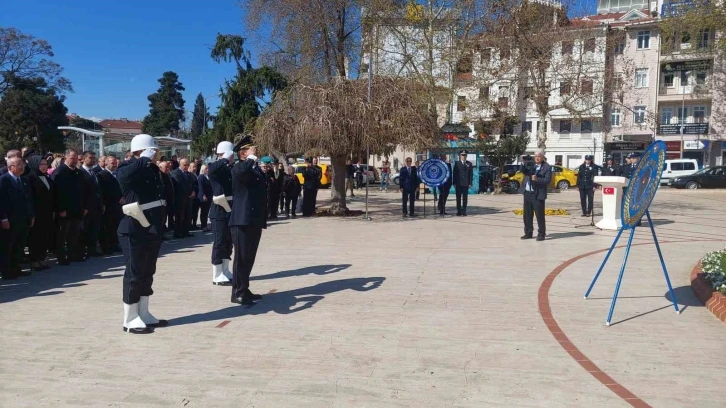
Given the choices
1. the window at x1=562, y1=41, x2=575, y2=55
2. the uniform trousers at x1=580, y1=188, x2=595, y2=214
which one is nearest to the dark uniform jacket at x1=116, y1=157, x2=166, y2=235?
the uniform trousers at x1=580, y1=188, x2=595, y2=214

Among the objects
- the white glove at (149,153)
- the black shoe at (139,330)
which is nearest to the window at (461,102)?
the white glove at (149,153)

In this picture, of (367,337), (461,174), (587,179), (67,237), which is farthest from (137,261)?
(587,179)

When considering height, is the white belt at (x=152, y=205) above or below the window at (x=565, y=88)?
below

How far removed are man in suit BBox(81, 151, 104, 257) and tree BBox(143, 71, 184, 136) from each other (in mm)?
68966

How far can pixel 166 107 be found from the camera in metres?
81.0

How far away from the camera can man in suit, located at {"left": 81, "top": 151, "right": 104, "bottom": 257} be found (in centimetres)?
1033

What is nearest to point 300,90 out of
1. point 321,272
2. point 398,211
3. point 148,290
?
point 398,211

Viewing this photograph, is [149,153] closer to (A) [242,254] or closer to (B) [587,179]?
(A) [242,254]

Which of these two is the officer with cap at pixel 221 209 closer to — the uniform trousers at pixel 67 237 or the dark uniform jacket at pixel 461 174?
the uniform trousers at pixel 67 237

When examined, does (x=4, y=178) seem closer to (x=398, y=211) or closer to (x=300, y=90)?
(x=300, y=90)

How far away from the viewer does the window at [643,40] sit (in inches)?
2056

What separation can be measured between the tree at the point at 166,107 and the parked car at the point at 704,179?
6034cm

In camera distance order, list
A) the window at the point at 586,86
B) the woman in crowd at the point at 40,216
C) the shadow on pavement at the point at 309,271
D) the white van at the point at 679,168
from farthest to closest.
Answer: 1. the white van at the point at 679,168
2. the window at the point at 586,86
3. the woman in crowd at the point at 40,216
4. the shadow on pavement at the point at 309,271

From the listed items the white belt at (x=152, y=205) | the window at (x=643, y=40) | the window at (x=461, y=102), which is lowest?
the white belt at (x=152, y=205)
